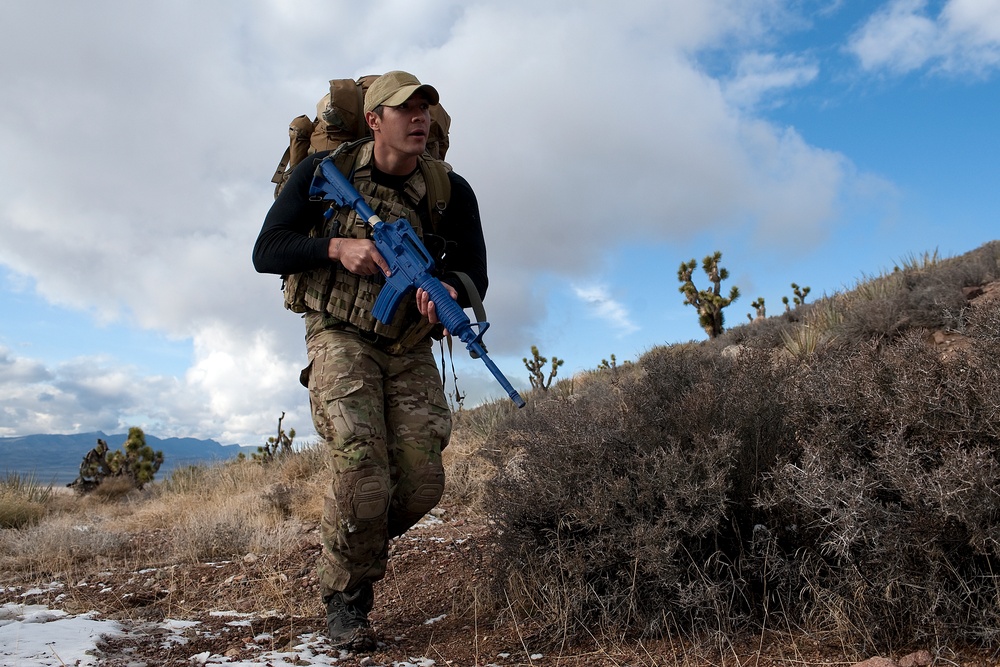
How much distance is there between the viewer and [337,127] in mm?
4367

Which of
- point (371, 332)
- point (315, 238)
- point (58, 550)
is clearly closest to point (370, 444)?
point (371, 332)

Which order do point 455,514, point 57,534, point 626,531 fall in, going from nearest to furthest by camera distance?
point 626,531 < point 57,534 < point 455,514

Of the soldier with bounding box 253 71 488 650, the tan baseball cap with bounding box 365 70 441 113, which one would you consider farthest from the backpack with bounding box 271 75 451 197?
the tan baseball cap with bounding box 365 70 441 113

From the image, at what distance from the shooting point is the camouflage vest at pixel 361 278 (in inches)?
150

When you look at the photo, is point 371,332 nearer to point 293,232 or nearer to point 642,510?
point 293,232

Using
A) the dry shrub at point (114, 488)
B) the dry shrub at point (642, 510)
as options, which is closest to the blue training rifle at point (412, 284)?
the dry shrub at point (642, 510)

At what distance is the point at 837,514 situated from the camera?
9.82ft

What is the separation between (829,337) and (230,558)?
24.9 feet

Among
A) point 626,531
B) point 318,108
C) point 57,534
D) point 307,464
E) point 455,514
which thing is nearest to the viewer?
point 626,531

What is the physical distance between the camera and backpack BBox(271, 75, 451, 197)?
14.1 feet

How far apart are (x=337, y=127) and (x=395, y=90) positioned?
0.69 meters

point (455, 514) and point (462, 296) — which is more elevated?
point (462, 296)

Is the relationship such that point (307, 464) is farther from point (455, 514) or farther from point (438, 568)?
point (438, 568)

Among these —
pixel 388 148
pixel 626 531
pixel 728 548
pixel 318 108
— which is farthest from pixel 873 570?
pixel 318 108
